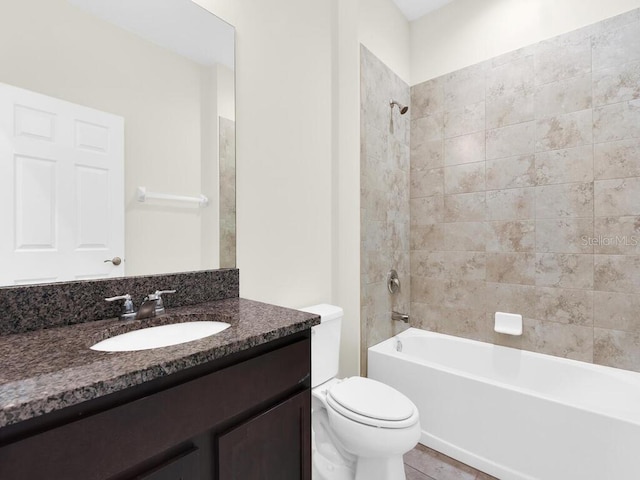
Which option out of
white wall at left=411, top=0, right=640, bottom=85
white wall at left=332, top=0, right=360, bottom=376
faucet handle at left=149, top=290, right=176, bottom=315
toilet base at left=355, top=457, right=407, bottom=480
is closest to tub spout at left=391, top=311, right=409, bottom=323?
white wall at left=332, top=0, right=360, bottom=376

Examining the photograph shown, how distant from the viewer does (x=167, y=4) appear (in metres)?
1.22

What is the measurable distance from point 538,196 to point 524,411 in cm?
133

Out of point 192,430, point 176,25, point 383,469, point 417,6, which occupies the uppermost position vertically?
point 417,6

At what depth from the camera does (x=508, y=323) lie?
7.24 ft

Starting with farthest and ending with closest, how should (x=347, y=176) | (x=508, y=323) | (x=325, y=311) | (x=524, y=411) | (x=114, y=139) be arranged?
(x=508, y=323) < (x=347, y=176) < (x=325, y=311) < (x=524, y=411) < (x=114, y=139)

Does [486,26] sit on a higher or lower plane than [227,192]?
higher

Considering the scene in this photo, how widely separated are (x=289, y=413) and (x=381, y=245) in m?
1.57

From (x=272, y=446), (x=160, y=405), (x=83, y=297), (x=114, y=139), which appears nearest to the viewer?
(x=160, y=405)

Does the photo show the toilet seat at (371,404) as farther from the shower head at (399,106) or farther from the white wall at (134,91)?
the shower head at (399,106)

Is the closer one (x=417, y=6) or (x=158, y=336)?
(x=158, y=336)

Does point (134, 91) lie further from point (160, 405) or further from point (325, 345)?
point (325, 345)

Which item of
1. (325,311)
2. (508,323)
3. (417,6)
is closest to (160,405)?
(325,311)

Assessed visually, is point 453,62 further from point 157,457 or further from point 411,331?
point 157,457

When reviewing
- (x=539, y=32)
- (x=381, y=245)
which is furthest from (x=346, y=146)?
(x=539, y=32)
